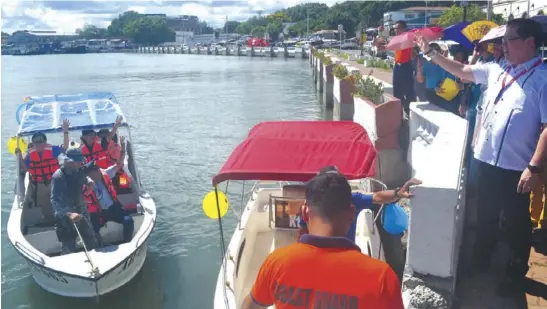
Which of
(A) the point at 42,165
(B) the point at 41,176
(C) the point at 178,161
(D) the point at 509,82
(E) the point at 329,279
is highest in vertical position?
(D) the point at 509,82

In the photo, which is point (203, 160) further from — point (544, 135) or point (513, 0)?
point (513, 0)

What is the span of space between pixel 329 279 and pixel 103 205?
20.6ft

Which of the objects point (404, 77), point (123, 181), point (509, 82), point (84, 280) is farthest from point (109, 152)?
point (509, 82)

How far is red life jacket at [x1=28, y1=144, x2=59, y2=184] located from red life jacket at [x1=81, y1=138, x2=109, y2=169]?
0.62m

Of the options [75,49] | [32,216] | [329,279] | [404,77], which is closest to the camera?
[329,279]

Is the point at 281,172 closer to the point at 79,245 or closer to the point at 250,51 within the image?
the point at 79,245

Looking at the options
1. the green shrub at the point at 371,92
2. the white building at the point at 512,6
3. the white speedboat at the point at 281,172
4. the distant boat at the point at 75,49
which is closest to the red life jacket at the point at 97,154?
the white speedboat at the point at 281,172

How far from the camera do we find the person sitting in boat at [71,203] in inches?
269

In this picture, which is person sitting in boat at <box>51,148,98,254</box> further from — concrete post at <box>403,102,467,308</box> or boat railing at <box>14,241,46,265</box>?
concrete post at <box>403,102,467,308</box>

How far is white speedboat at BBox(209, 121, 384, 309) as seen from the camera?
443 cm

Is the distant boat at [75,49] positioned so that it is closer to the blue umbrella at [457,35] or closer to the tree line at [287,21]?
the tree line at [287,21]

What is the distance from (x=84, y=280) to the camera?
675cm

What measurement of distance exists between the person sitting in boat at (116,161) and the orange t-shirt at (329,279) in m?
7.71

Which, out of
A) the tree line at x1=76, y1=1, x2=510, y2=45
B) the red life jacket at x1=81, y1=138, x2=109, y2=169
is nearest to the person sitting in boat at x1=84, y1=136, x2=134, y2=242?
the red life jacket at x1=81, y1=138, x2=109, y2=169
